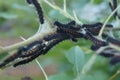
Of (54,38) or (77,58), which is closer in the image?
(54,38)

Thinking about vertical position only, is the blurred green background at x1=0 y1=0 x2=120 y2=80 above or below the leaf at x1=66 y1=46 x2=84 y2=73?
above

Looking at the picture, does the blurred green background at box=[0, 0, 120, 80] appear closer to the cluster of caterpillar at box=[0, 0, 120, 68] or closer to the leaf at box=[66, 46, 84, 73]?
the leaf at box=[66, 46, 84, 73]

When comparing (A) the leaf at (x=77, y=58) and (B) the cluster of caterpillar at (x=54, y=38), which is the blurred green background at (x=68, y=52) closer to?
(A) the leaf at (x=77, y=58)

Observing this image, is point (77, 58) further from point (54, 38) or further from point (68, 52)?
point (54, 38)

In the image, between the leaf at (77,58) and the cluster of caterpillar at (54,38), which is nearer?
the cluster of caterpillar at (54,38)

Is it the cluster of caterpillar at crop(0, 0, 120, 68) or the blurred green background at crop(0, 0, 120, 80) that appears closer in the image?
the cluster of caterpillar at crop(0, 0, 120, 68)

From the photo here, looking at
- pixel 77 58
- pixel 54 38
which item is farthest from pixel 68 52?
pixel 54 38

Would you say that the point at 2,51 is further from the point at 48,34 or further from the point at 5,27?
the point at 5,27

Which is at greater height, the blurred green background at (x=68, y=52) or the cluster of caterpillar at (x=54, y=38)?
the blurred green background at (x=68, y=52)

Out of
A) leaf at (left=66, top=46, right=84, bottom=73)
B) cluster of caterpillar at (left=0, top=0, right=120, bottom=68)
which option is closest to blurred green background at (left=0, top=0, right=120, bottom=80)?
leaf at (left=66, top=46, right=84, bottom=73)

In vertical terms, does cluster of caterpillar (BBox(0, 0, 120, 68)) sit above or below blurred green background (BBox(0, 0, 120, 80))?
below

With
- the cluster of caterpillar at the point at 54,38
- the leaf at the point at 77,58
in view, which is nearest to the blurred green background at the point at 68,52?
the leaf at the point at 77,58

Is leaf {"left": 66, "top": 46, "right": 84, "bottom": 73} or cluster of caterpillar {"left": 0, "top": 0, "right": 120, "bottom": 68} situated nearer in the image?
cluster of caterpillar {"left": 0, "top": 0, "right": 120, "bottom": 68}
